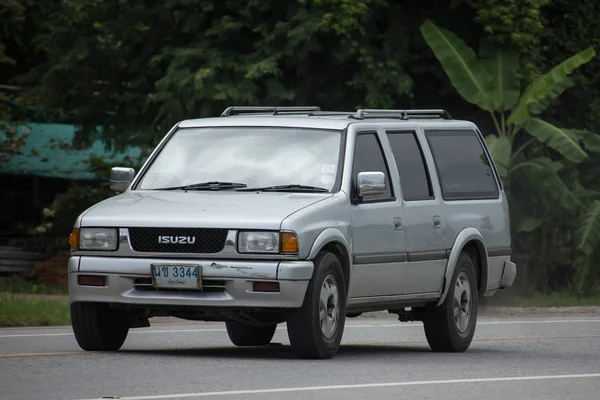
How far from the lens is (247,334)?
555 inches

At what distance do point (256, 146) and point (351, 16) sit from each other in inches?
446

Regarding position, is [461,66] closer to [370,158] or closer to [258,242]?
[370,158]

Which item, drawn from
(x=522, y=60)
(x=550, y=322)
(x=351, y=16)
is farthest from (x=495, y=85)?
(x=550, y=322)

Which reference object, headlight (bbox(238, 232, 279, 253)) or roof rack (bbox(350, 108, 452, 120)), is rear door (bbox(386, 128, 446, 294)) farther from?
A: headlight (bbox(238, 232, 279, 253))

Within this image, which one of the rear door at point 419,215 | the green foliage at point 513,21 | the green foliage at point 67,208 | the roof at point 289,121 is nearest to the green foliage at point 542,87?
the green foliage at point 513,21

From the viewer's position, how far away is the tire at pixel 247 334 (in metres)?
14.0

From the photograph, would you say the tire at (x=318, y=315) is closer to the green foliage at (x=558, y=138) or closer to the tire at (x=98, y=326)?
the tire at (x=98, y=326)

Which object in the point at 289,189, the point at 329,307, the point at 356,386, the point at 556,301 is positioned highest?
the point at 289,189

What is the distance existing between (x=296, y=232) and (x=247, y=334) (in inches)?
112

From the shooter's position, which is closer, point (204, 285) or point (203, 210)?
point (204, 285)

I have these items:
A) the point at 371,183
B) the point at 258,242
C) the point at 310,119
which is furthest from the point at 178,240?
the point at 310,119

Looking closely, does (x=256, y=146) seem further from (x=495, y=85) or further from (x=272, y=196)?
(x=495, y=85)

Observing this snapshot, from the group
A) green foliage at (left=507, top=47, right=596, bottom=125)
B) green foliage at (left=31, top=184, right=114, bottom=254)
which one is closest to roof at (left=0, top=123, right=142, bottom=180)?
green foliage at (left=31, top=184, right=114, bottom=254)

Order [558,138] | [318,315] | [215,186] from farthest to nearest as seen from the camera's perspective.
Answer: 1. [558,138]
2. [215,186]
3. [318,315]
